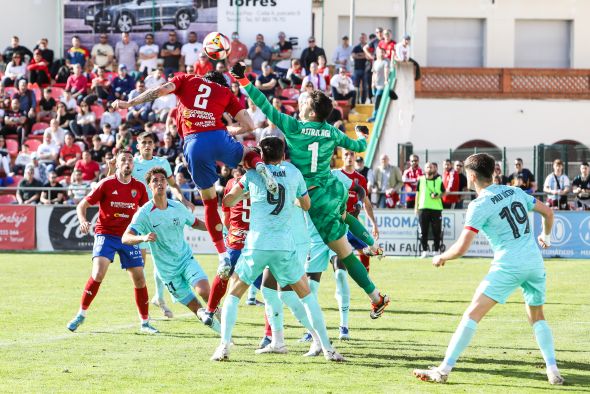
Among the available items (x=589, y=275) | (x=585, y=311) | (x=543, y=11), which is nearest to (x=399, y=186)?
(x=589, y=275)

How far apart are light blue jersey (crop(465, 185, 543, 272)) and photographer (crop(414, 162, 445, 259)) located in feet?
51.5

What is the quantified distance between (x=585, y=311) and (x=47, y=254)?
15083 mm

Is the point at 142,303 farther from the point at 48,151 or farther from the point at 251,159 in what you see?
the point at 48,151

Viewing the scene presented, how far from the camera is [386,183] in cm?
2647

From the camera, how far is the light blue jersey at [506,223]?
8.95 metres

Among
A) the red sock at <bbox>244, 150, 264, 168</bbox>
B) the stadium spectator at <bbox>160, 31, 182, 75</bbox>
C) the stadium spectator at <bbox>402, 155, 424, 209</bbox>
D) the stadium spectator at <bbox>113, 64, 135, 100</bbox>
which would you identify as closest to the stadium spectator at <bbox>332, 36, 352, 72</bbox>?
the stadium spectator at <bbox>160, 31, 182, 75</bbox>

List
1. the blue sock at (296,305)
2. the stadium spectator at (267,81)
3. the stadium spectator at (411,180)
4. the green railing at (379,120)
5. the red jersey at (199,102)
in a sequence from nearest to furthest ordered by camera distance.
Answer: the blue sock at (296,305) → the red jersey at (199,102) → the stadium spectator at (411,180) → the green railing at (379,120) → the stadium spectator at (267,81)

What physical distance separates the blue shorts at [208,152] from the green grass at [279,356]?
179 cm

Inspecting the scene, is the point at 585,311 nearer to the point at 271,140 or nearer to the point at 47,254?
the point at 271,140

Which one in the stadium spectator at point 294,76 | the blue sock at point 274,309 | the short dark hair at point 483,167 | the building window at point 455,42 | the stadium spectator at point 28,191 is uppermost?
the building window at point 455,42

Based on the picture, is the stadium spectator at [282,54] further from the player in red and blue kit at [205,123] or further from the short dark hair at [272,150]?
the short dark hair at [272,150]

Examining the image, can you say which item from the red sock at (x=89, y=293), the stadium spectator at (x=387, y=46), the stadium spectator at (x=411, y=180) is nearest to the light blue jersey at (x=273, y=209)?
the red sock at (x=89, y=293)

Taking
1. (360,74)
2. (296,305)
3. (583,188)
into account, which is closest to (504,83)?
(360,74)

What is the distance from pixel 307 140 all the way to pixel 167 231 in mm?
2466
